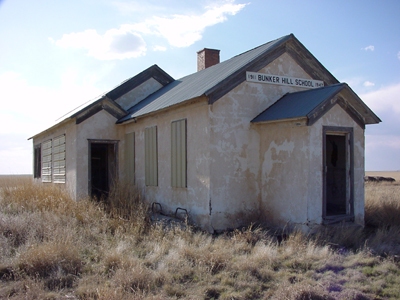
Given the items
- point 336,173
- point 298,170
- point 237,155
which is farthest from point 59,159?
point 336,173

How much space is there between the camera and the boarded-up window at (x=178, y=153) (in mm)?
10570

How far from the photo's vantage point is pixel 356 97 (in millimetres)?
9898

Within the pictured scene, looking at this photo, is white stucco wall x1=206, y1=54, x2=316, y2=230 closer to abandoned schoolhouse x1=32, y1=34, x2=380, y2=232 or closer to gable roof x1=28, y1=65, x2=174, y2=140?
abandoned schoolhouse x1=32, y1=34, x2=380, y2=232

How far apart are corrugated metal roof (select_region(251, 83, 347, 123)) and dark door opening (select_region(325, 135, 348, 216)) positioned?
5.67 feet

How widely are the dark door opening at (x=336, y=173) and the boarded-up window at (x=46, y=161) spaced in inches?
437

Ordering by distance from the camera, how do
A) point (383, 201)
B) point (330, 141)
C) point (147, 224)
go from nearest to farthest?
point (147, 224)
point (330, 141)
point (383, 201)

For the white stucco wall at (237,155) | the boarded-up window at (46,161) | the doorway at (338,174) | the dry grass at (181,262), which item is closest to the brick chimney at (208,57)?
the white stucco wall at (237,155)

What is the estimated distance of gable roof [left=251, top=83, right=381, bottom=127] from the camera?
29.5 feet

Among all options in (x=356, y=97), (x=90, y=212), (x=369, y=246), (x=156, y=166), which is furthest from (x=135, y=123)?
(x=369, y=246)

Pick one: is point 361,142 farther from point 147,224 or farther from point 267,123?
point 147,224

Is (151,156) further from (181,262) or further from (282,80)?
(181,262)

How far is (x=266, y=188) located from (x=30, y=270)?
230 inches

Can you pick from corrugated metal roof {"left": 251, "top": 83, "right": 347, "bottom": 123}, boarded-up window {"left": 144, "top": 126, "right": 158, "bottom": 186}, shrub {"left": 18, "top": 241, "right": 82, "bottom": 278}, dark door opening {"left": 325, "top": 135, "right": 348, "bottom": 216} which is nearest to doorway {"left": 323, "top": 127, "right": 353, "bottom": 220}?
dark door opening {"left": 325, "top": 135, "right": 348, "bottom": 216}

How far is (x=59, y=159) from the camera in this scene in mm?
15109
